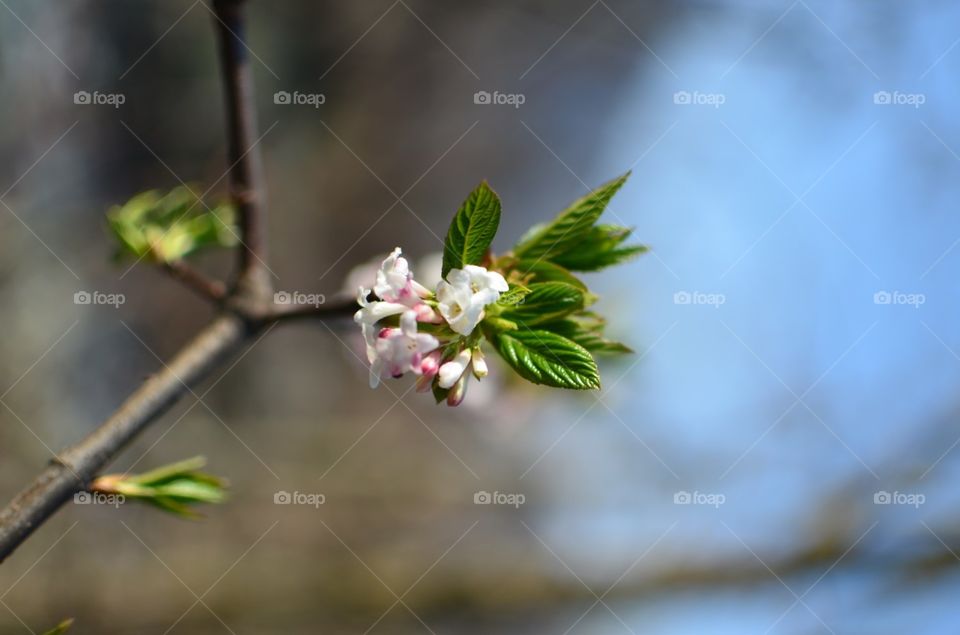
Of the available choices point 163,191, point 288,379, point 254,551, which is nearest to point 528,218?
point 288,379

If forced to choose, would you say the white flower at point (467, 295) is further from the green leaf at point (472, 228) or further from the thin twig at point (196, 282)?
the thin twig at point (196, 282)

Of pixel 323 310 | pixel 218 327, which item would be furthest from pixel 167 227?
pixel 323 310

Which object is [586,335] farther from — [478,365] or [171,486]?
[171,486]

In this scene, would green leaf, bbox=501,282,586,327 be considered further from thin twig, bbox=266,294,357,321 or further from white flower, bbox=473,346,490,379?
thin twig, bbox=266,294,357,321

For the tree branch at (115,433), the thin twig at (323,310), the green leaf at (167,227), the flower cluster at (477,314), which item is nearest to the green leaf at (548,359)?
the flower cluster at (477,314)

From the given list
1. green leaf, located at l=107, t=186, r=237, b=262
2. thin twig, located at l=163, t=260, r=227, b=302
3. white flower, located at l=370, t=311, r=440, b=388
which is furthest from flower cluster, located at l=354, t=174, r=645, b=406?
green leaf, located at l=107, t=186, r=237, b=262
